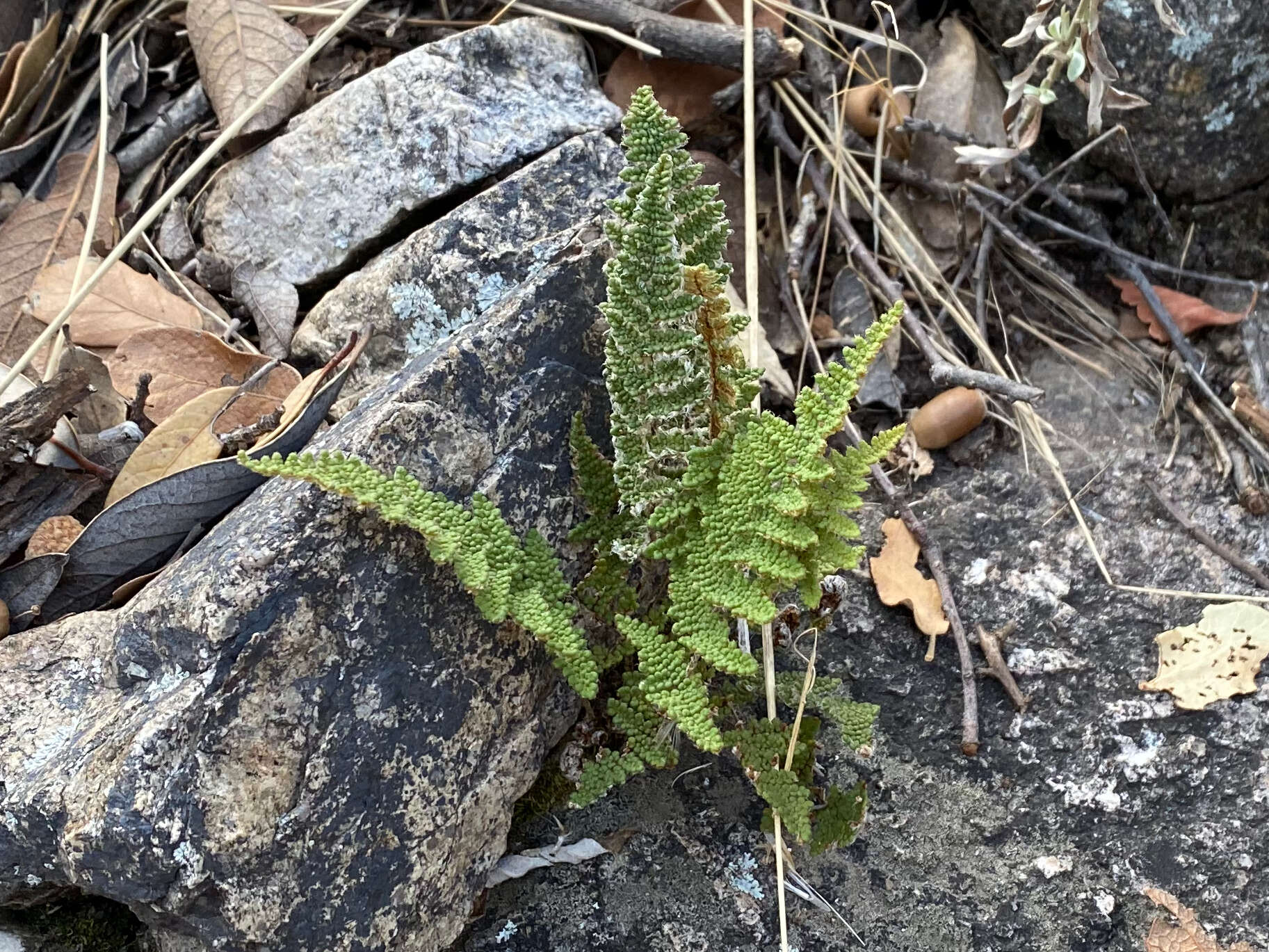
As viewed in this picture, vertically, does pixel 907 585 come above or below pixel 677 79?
below

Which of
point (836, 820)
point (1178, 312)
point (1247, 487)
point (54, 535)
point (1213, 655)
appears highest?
point (54, 535)

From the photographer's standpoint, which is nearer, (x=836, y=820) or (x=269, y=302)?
(x=836, y=820)

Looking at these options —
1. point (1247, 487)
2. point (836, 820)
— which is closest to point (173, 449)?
point (836, 820)

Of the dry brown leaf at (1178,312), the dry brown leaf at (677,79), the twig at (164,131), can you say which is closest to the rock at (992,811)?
the dry brown leaf at (1178,312)

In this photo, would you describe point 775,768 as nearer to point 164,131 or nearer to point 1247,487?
point 1247,487

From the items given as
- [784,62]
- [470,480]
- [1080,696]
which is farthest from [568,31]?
[1080,696]

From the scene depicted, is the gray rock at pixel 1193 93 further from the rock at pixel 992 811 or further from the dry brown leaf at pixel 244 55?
the dry brown leaf at pixel 244 55

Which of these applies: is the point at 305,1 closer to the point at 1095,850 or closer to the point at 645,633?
the point at 645,633
